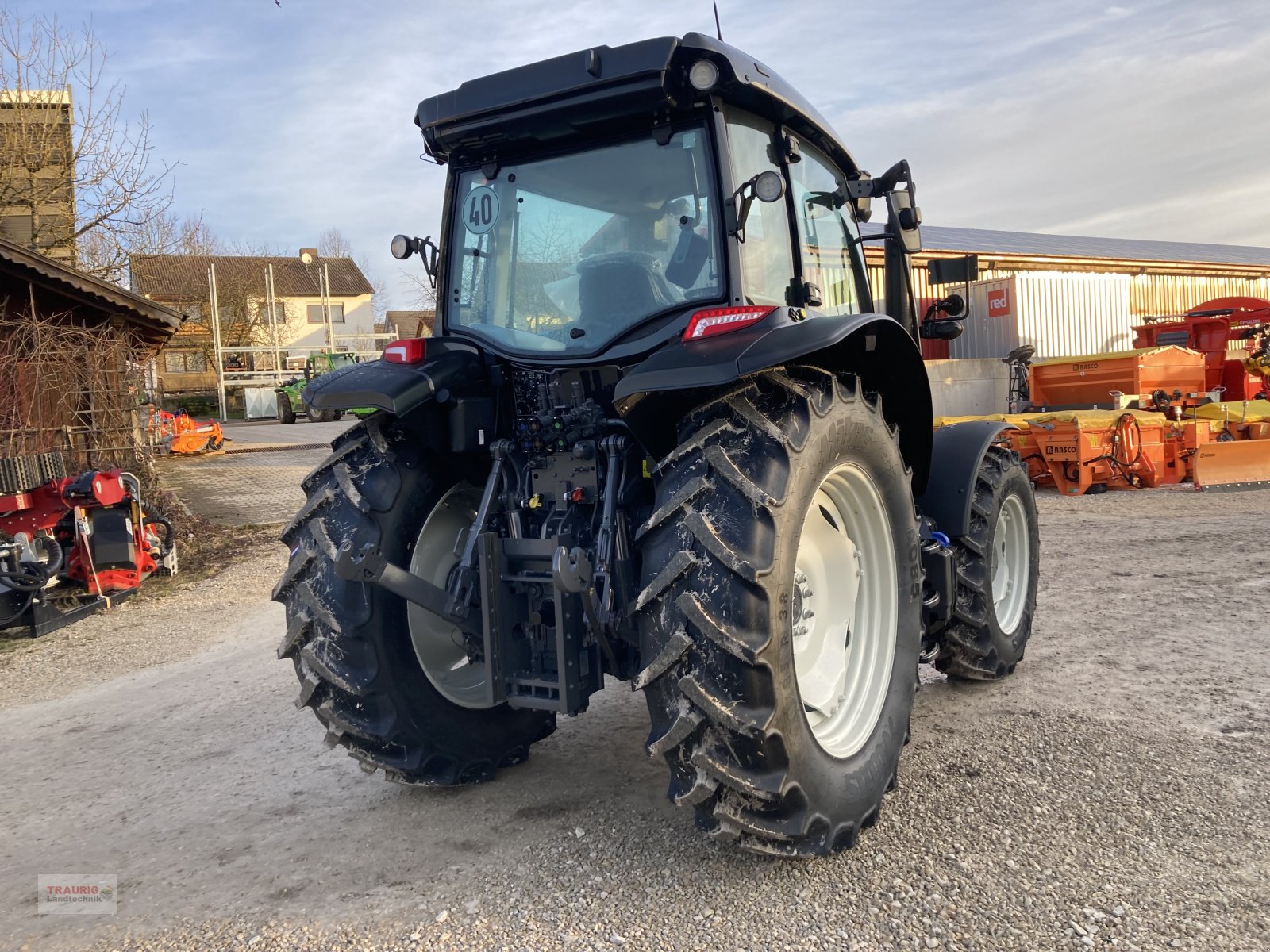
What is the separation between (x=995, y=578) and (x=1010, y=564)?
18 cm

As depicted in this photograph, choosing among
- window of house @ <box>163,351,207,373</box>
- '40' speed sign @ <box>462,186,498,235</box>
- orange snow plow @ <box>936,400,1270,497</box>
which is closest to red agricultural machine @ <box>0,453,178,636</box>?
'40' speed sign @ <box>462,186,498,235</box>

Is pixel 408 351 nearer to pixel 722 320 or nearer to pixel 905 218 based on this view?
pixel 722 320

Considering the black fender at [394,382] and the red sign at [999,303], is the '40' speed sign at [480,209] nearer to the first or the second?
the black fender at [394,382]

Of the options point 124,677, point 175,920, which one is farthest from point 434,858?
point 124,677

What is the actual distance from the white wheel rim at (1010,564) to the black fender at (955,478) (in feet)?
1.48

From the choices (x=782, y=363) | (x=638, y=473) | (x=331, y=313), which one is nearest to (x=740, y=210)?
(x=782, y=363)

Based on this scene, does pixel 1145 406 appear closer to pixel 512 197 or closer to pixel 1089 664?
pixel 1089 664

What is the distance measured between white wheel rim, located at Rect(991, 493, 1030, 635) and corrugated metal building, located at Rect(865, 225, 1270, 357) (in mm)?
12822

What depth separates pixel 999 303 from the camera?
19.6m

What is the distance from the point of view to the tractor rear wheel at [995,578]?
168 inches

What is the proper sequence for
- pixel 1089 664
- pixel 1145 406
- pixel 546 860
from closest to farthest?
pixel 546 860 → pixel 1089 664 → pixel 1145 406

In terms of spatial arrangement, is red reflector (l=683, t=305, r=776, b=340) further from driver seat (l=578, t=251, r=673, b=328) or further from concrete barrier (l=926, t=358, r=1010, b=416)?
concrete barrier (l=926, t=358, r=1010, b=416)

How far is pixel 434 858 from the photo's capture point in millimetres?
2982

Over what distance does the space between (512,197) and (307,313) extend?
5603cm
